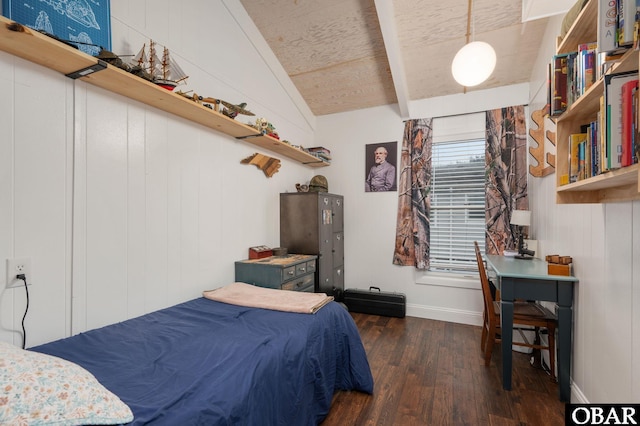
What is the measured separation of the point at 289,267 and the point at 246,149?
1212 millimetres

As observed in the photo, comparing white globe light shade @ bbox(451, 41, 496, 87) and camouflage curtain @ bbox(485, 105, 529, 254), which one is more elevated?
white globe light shade @ bbox(451, 41, 496, 87)

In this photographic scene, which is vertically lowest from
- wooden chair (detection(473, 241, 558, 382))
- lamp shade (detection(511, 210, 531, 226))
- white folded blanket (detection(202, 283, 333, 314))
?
wooden chair (detection(473, 241, 558, 382))

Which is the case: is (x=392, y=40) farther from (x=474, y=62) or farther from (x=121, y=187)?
(x=121, y=187)

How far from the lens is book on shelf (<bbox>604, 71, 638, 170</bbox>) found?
3.36ft

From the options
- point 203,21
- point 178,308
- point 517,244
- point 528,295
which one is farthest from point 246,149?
point 517,244

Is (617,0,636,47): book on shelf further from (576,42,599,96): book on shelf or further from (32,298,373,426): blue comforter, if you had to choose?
(32,298,373,426): blue comforter

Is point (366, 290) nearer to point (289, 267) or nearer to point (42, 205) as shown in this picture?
point (289, 267)

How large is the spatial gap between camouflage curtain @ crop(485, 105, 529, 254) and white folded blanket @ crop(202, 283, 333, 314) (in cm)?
219

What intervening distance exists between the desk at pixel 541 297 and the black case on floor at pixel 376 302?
1.45 metres

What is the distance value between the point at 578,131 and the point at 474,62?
2.78 feet

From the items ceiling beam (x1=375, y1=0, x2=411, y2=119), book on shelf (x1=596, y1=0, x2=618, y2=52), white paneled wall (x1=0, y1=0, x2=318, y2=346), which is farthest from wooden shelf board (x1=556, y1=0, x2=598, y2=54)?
white paneled wall (x1=0, y1=0, x2=318, y2=346)

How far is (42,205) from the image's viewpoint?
1.41 meters

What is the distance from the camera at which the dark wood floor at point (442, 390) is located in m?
1.78

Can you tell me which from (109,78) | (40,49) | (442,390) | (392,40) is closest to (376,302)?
(442,390)
